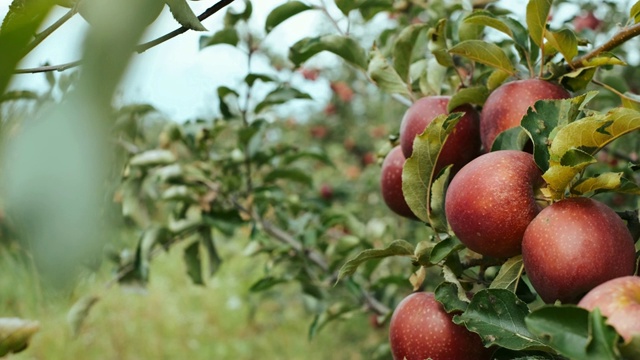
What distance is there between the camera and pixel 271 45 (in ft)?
11.3

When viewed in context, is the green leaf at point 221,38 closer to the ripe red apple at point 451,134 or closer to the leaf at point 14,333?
the ripe red apple at point 451,134

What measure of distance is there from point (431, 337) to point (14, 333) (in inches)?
16.6

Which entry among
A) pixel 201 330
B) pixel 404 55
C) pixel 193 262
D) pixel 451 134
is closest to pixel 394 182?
pixel 451 134

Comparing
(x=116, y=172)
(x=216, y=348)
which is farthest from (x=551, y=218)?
(x=216, y=348)

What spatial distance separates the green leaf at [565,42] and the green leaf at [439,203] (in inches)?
7.6

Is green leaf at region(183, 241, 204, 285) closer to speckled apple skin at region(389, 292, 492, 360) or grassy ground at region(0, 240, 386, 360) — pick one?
speckled apple skin at region(389, 292, 492, 360)

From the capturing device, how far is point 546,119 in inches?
26.7

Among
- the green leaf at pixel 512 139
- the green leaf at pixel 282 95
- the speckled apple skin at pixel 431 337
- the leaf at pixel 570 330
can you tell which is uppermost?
the leaf at pixel 570 330

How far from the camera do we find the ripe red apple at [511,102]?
76 centimetres

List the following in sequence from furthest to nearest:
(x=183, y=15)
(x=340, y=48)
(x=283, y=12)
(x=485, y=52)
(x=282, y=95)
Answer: (x=282, y=95), (x=283, y=12), (x=340, y=48), (x=485, y=52), (x=183, y=15)

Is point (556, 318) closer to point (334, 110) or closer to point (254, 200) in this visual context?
point (254, 200)

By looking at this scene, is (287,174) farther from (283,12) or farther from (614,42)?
(614,42)

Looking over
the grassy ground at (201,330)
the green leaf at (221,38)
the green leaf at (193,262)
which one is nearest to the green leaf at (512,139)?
the green leaf at (221,38)

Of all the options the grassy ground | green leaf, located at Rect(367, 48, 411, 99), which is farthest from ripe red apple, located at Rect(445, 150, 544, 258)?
the grassy ground
